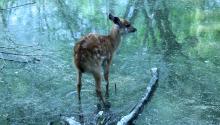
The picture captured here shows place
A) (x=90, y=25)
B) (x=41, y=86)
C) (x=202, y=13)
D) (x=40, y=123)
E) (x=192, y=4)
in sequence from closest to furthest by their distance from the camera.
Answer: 1. (x=40, y=123)
2. (x=41, y=86)
3. (x=90, y=25)
4. (x=202, y=13)
5. (x=192, y=4)

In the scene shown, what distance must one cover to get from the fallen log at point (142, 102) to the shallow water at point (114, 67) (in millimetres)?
98

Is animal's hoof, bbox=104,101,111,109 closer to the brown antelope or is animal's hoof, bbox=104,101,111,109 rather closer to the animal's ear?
the brown antelope

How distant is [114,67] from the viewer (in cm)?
964

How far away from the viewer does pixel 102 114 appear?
24.1 feet

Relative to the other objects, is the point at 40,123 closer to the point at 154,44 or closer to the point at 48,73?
the point at 48,73

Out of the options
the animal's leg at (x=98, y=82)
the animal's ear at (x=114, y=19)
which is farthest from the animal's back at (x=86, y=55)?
the animal's ear at (x=114, y=19)

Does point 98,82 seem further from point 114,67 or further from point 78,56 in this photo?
point 114,67

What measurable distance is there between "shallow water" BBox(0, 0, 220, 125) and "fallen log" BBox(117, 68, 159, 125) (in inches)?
3.9

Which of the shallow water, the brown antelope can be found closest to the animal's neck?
the brown antelope

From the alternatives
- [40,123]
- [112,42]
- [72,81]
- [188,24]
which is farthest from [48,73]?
[188,24]

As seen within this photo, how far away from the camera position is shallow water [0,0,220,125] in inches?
304

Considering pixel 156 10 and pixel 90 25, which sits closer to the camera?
pixel 90 25

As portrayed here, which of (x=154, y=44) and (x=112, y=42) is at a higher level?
(x=112, y=42)

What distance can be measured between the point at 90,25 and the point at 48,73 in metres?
3.49
